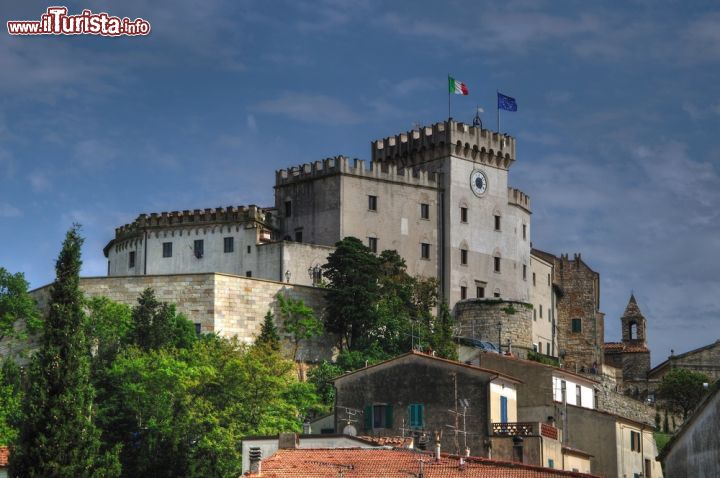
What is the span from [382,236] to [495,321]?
903cm

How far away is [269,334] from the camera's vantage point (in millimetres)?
81875

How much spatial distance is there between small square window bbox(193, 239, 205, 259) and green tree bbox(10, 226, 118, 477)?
143 feet

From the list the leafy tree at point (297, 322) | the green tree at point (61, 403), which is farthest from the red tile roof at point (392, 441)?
the leafy tree at point (297, 322)

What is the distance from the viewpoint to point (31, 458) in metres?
46.8

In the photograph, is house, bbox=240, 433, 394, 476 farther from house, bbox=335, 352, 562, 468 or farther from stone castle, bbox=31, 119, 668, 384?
stone castle, bbox=31, 119, 668, 384

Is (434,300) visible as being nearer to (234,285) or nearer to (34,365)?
(234,285)

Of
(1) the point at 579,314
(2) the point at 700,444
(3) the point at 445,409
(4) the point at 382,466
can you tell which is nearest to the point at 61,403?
(4) the point at 382,466

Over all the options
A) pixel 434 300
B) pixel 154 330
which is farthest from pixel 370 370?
pixel 434 300

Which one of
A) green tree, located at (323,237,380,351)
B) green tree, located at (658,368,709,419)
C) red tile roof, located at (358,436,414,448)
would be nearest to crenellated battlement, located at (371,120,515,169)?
green tree, located at (323,237,380,351)

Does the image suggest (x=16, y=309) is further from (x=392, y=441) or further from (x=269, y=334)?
(x=392, y=441)

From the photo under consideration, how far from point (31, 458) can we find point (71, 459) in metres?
1.25

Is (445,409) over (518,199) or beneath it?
beneath

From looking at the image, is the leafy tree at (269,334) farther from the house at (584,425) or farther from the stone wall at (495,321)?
the house at (584,425)

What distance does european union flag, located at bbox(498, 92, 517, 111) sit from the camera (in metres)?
100
